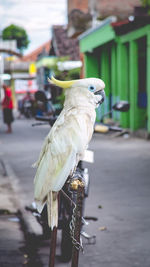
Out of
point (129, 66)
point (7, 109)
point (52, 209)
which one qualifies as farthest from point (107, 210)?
point (7, 109)

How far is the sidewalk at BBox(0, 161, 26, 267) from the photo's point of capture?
5.44 meters

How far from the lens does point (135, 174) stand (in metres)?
10.3

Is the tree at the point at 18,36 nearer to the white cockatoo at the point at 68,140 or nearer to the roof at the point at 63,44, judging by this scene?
the roof at the point at 63,44

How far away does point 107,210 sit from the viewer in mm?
7336

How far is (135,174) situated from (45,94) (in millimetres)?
4924

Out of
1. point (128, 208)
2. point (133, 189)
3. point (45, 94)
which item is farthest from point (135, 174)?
point (45, 94)

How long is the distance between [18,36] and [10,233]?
95.3m

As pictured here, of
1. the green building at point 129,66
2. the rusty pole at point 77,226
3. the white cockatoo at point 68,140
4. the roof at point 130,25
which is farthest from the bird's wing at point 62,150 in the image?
the roof at point 130,25

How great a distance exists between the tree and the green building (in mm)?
76203

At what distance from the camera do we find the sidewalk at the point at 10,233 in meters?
5.44

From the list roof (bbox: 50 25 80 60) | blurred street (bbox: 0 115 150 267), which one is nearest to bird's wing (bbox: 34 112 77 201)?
blurred street (bbox: 0 115 150 267)

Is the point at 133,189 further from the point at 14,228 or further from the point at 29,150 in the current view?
the point at 29,150

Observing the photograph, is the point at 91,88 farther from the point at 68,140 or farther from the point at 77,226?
the point at 77,226

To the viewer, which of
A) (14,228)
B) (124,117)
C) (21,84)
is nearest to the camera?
(14,228)
